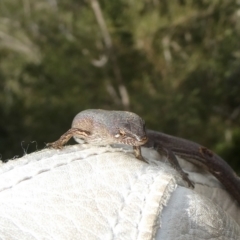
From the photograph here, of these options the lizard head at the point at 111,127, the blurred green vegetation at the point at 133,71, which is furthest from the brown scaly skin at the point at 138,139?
the blurred green vegetation at the point at 133,71

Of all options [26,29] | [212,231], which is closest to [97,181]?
[212,231]

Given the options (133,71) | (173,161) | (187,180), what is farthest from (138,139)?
(133,71)

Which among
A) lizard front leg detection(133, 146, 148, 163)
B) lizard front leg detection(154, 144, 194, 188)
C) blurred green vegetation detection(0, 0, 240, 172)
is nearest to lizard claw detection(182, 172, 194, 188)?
lizard front leg detection(154, 144, 194, 188)

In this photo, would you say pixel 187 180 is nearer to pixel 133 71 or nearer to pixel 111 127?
pixel 111 127

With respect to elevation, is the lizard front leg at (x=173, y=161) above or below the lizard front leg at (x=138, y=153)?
below

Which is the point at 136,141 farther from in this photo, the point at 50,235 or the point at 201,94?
the point at 201,94

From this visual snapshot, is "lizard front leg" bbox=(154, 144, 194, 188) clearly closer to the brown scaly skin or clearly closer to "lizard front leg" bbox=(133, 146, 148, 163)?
the brown scaly skin

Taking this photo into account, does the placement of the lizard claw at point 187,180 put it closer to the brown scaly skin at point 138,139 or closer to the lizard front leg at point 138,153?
the brown scaly skin at point 138,139
